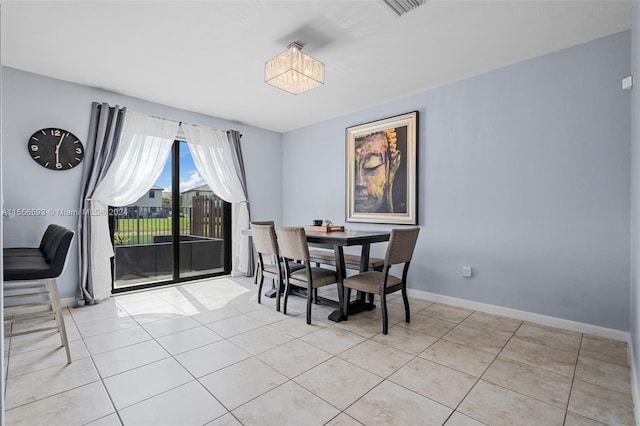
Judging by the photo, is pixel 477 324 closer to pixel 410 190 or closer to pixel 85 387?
pixel 410 190

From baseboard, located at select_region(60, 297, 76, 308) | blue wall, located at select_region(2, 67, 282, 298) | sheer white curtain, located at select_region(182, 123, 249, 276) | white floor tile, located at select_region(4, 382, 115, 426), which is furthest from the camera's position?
sheer white curtain, located at select_region(182, 123, 249, 276)

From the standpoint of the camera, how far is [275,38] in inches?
108

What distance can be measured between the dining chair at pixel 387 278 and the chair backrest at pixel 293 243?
0.50 metres

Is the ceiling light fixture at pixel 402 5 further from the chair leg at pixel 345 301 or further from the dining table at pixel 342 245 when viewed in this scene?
the chair leg at pixel 345 301

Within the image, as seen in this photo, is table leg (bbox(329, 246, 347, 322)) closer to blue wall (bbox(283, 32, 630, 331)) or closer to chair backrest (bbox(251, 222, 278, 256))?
chair backrest (bbox(251, 222, 278, 256))

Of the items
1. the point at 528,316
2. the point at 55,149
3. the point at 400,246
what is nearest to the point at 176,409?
the point at 400,246

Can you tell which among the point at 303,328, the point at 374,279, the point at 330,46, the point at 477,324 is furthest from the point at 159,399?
the point at 330,46

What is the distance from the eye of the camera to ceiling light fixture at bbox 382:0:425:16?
224 cm

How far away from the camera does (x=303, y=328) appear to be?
2.94m

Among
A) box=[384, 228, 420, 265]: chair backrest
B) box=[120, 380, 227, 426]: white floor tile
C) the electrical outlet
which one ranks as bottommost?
box=[120, 380, 227, 426]: white floor tile

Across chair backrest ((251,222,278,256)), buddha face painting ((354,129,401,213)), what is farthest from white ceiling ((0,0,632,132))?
chair backrest ((251,222,278,256))

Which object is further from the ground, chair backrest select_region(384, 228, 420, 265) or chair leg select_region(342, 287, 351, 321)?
chair backrest select_region(384, 228, 420, 265)

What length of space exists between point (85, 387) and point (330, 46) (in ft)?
10.1

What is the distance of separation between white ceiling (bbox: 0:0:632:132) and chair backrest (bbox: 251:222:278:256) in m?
1.61
